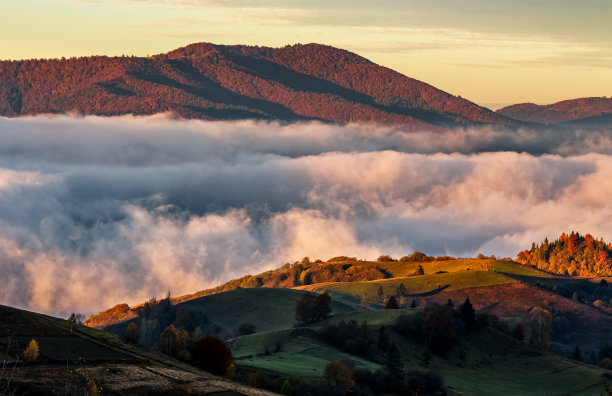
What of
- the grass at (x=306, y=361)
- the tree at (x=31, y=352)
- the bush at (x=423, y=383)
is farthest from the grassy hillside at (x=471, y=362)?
the tree at (x=31, y=352)

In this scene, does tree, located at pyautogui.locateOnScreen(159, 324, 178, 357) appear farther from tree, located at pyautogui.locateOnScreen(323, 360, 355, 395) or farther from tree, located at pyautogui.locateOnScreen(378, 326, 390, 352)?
tree, located at pyautogui.locateOnScreen(378, 326, 390, 352)

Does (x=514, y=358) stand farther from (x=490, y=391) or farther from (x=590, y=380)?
(x=490, y=391)

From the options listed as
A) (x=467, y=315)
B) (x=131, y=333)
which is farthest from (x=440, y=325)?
(x=131, y=333)

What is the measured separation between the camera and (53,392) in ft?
246

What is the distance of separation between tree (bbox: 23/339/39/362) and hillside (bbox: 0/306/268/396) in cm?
59

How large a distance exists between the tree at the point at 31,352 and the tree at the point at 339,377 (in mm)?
51469

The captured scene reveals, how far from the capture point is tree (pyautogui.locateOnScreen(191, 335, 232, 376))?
118375 millimetres

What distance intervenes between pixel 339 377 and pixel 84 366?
48.3 m

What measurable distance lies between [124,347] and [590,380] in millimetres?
92072

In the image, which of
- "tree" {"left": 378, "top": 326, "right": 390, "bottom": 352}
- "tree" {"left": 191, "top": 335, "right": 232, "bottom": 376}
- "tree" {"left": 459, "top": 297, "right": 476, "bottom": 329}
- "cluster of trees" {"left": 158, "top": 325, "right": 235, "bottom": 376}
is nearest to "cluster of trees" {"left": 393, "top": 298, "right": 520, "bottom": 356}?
"tree" {"left": 459, "top": 297, "right": 476, "bottom": 329}

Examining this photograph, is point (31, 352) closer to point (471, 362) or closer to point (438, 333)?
point (471, 362)

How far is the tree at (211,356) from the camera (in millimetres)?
118375

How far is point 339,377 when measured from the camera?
129 metres

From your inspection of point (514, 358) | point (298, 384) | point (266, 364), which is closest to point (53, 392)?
point (298, 384)
